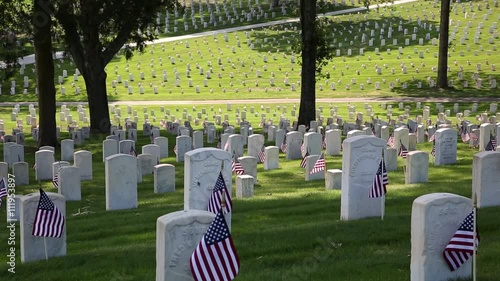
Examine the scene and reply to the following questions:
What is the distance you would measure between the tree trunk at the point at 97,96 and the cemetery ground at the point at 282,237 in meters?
10.7

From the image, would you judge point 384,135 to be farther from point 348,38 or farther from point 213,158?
point 348,38

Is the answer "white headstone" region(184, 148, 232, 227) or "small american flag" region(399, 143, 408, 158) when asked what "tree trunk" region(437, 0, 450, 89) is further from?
"white headstone" region(184, 148, 232, 227)

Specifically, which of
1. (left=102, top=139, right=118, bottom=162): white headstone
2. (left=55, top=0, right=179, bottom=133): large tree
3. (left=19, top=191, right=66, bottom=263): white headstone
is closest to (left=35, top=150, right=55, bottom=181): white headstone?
(left=102, top=139, right=118, bottom=162): white headstone

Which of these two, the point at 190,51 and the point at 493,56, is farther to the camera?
the point at 190,51

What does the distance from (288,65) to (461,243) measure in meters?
39.5

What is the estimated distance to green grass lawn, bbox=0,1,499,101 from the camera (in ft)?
130

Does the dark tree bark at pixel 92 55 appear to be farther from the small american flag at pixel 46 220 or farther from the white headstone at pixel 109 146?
the small american flag at pixel 46 220

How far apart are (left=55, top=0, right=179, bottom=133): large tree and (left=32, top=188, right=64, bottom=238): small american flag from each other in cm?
1424

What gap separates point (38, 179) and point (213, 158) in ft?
24.1

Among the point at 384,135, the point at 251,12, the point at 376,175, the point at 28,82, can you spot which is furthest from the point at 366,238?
the point at 251,12

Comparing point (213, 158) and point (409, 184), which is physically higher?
point (213, 158)

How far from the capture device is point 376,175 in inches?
444

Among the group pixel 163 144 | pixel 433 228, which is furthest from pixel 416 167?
pixel 163 144

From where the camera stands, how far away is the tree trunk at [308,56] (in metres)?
24.9
